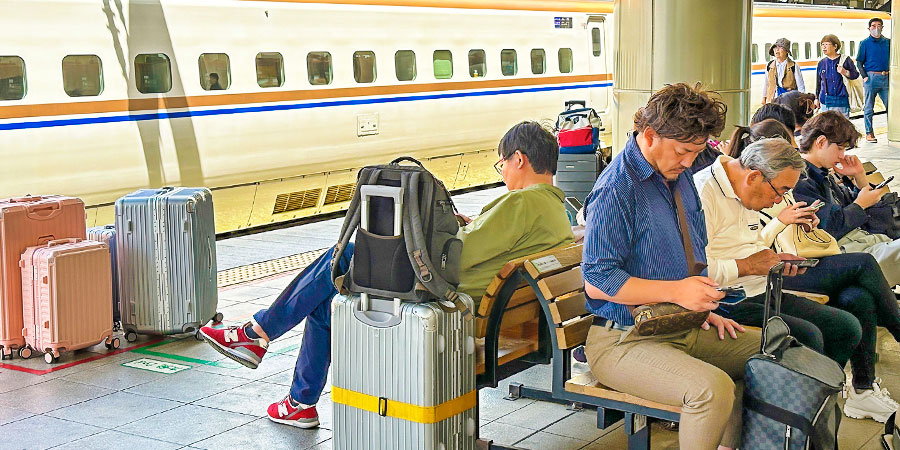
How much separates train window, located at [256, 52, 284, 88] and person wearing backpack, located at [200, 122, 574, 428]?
6483 millimetres

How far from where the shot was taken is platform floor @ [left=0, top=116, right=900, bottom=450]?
502 centimetres

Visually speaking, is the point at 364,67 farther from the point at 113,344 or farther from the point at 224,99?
the point at 113,344

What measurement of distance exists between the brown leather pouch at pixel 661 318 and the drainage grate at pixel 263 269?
507 centimetres

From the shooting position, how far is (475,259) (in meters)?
4.52

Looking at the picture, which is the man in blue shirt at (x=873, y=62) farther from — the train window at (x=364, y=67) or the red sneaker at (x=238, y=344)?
the red sneaker at (x=238, y=344)

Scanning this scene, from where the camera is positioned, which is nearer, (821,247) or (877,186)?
(821,247)

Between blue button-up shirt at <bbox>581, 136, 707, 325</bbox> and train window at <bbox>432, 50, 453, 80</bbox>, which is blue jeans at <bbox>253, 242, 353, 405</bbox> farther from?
train window at <bbox>432, 50, 453, 80</bbox>

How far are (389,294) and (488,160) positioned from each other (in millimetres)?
11112

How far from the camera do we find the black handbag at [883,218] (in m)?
6.61

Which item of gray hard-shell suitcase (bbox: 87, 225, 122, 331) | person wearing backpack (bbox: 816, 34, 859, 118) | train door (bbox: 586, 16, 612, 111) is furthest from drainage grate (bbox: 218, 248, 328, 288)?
person wearing backpack (bbox: 816, 34, 859, 118)

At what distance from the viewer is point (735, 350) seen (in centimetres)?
428

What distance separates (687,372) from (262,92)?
26.9ft

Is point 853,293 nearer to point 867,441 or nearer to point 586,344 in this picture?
point 867,441

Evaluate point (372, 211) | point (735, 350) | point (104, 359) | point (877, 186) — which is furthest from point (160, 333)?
point (877, 186)
